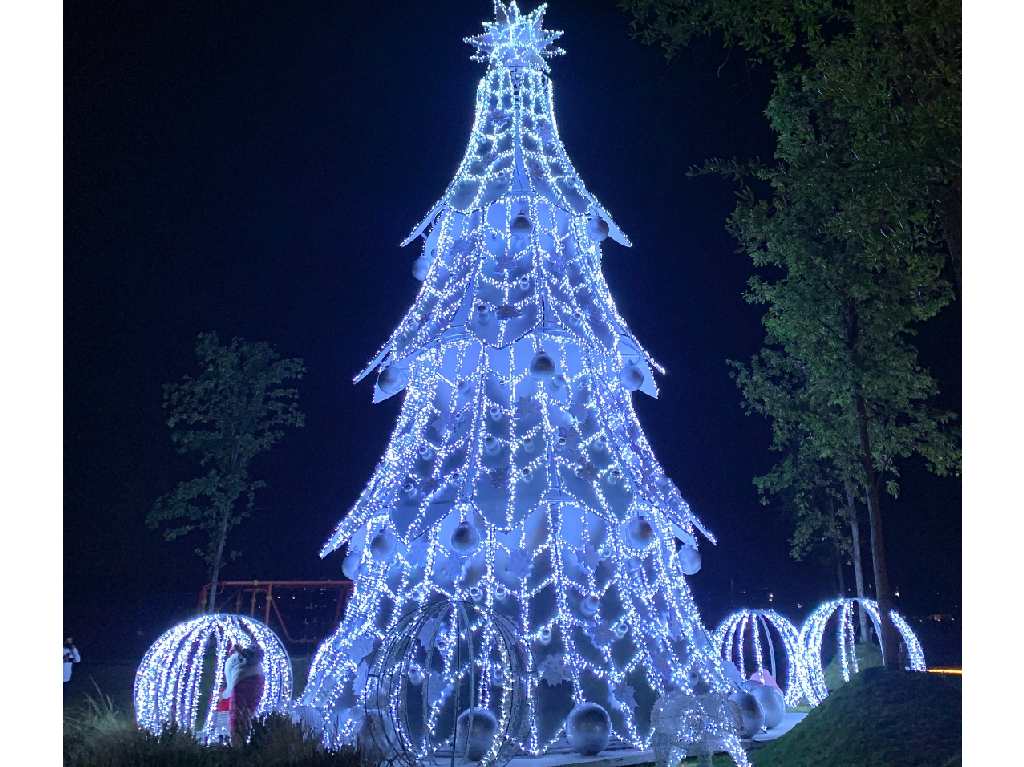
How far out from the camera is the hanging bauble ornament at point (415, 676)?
9906 mm

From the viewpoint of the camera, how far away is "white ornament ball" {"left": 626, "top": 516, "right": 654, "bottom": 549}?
10.1 meters

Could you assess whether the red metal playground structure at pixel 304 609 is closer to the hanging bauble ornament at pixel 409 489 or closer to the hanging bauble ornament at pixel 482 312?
the hanging bauble ornament at pixel 409 489

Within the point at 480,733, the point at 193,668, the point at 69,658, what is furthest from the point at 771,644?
the point at 69,658

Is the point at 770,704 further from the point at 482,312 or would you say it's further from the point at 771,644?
the point at 482,312

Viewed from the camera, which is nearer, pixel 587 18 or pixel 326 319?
pixel 587 18

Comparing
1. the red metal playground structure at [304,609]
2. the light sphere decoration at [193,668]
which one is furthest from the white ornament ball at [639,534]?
the red metal playground structure at [304,609]

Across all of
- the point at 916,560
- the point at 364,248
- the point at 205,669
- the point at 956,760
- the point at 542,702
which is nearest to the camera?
the point at 956,760

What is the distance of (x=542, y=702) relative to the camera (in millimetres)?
9898

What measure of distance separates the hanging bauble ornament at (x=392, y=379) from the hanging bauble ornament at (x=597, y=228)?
284cm

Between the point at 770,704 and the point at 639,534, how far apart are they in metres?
3.16
